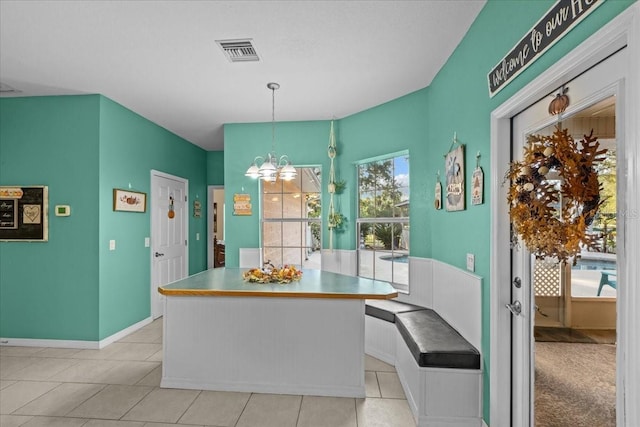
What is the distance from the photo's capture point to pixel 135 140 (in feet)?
13.5

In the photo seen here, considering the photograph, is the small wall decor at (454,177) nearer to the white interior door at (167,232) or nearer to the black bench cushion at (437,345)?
the black bench cushion at (437,345)

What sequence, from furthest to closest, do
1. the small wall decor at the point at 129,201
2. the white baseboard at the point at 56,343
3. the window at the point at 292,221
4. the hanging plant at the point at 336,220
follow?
the window at the point at 292,221
the hanging plant at the point at 336,220
the small wall decor at the point at 129,201
the white baseboard at the point at 56,343

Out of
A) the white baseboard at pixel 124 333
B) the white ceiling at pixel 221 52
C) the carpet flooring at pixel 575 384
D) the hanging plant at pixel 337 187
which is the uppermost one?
the white ceiling at pixel 221 52

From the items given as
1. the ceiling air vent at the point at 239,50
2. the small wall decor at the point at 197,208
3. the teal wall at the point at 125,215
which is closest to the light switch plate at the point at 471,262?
the ceiling air vent at the point at 239,50

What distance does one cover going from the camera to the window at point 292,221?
448 centimetres

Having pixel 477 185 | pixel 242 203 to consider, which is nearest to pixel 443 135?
pixel 477 185

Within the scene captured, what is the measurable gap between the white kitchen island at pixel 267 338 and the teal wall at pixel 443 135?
0.82 meters

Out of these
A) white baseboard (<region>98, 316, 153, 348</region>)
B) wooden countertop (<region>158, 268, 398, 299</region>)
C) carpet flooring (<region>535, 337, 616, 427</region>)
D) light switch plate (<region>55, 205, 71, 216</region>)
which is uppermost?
Result: light switch plate (<region>55, 205, 71, 216</region>)

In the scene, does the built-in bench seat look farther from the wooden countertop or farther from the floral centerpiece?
the floral centerpiece

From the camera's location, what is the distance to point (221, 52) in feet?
8.71

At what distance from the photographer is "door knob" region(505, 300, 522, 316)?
1828 mm

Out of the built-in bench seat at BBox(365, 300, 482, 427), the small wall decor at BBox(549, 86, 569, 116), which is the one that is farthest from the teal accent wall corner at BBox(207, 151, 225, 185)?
the small wall decor at BBox(549, 86, 569, 116)

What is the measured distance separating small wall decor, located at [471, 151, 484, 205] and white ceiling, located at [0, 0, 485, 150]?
3.32ft

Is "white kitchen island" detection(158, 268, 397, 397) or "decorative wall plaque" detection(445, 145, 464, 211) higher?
"decorative wall plaque" detection(445, 145, 464, 211)
